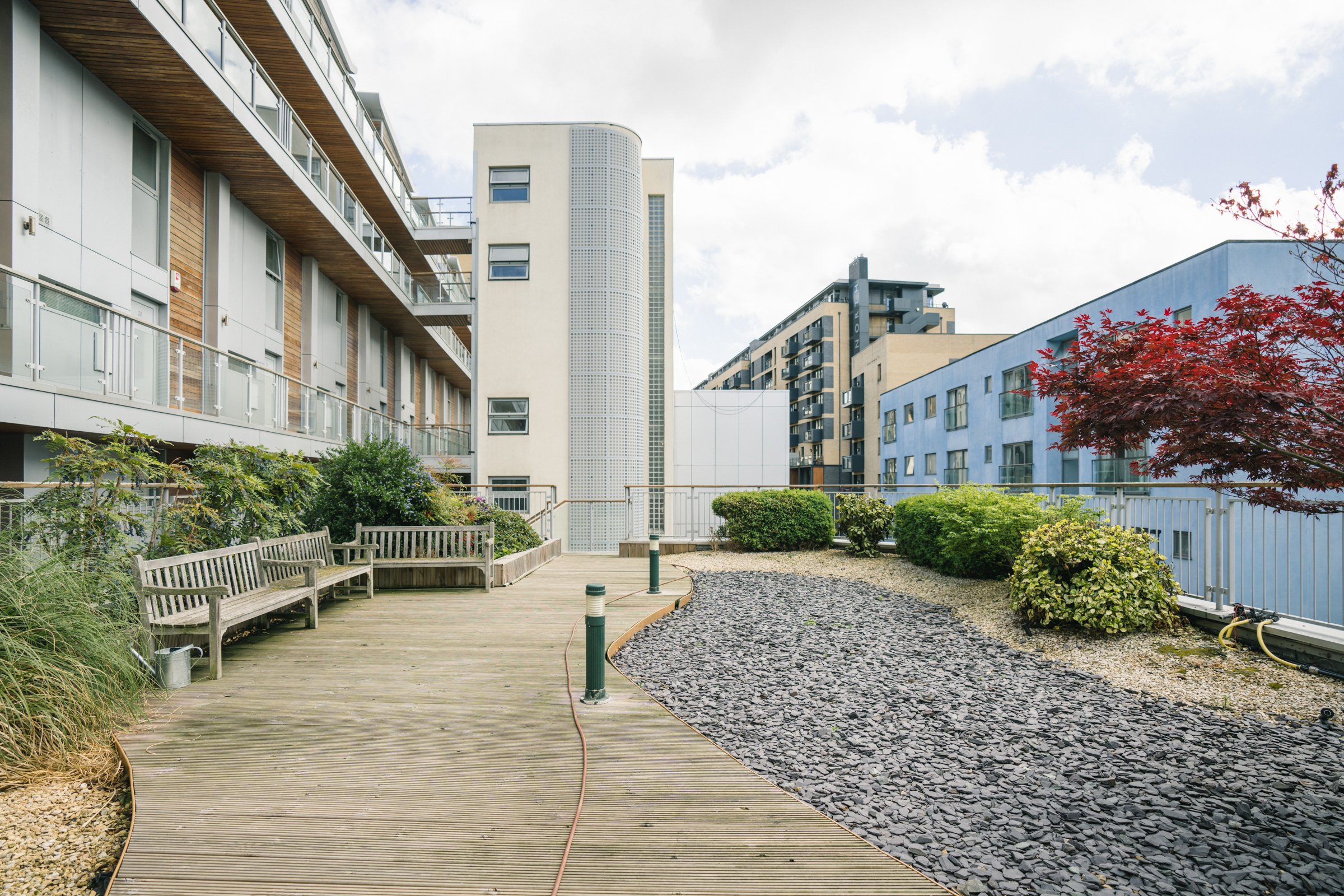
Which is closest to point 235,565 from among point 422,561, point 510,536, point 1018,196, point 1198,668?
point 422,561

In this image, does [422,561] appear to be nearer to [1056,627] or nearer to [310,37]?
[1056,627]

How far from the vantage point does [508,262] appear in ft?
75.6

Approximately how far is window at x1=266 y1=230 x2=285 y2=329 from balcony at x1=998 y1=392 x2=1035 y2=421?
2633cm

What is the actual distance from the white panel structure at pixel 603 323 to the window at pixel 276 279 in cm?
827

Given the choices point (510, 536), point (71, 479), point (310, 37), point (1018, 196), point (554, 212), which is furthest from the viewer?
point (554, 212)

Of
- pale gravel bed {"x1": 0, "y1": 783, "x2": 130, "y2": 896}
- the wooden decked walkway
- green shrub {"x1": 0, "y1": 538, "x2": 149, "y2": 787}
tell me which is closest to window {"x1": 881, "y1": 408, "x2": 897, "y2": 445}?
the wooden decked walkway

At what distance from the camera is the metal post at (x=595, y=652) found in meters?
5.14

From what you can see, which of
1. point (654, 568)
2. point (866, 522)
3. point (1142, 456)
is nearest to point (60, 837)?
point (654, 568)

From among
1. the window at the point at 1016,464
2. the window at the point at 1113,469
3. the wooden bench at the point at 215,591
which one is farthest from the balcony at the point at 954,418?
the wooden bench at the point at 215,591

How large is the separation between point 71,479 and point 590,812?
609 centimetres

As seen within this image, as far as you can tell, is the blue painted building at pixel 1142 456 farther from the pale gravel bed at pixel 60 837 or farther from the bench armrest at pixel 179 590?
the bench armrest at pixel 179 590

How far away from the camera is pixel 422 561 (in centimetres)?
1037

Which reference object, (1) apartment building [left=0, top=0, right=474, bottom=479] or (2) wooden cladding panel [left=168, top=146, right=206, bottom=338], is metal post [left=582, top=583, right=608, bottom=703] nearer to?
(1) apartment building [left=0, top=0, right=474, bottom=479]

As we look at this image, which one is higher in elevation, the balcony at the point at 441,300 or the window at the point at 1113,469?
the balcony at the point at 441,300
